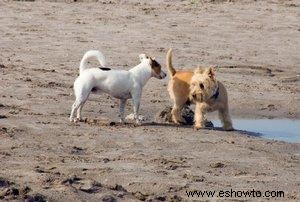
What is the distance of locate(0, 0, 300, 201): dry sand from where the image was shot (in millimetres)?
10164

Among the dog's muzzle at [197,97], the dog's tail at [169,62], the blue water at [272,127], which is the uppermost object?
the dog's tail at [169,62]

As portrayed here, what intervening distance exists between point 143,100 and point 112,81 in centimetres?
295

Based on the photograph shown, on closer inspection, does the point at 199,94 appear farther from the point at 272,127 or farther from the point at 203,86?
the point at 272,127

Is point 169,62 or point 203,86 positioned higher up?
point 169,62

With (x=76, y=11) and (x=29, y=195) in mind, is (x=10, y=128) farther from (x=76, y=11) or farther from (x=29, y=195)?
(x=76, y=11)

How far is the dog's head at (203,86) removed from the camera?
1332 centimetres

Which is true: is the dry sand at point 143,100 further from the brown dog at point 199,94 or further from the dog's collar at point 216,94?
the dog's collar at point 216,94

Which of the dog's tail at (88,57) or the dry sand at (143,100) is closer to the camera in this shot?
the dry sand at (143,100)

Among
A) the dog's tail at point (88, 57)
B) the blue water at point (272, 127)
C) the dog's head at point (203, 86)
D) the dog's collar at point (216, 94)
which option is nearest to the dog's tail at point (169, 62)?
the dog's head at point (203, 86)

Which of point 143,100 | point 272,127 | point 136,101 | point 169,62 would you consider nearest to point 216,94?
point 169,62

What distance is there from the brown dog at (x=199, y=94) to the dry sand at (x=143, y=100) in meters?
0.33

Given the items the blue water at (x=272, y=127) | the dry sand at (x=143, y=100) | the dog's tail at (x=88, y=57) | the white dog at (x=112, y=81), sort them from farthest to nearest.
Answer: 1. the blue water at (x=272, y=127)
2. the dog's tail at (x=88, y=57)
3. the white dog at (x=112, y=81)
4. the dry sand at (x=143, y=100)

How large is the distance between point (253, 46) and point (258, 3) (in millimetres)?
5564

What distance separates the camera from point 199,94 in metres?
13.4
